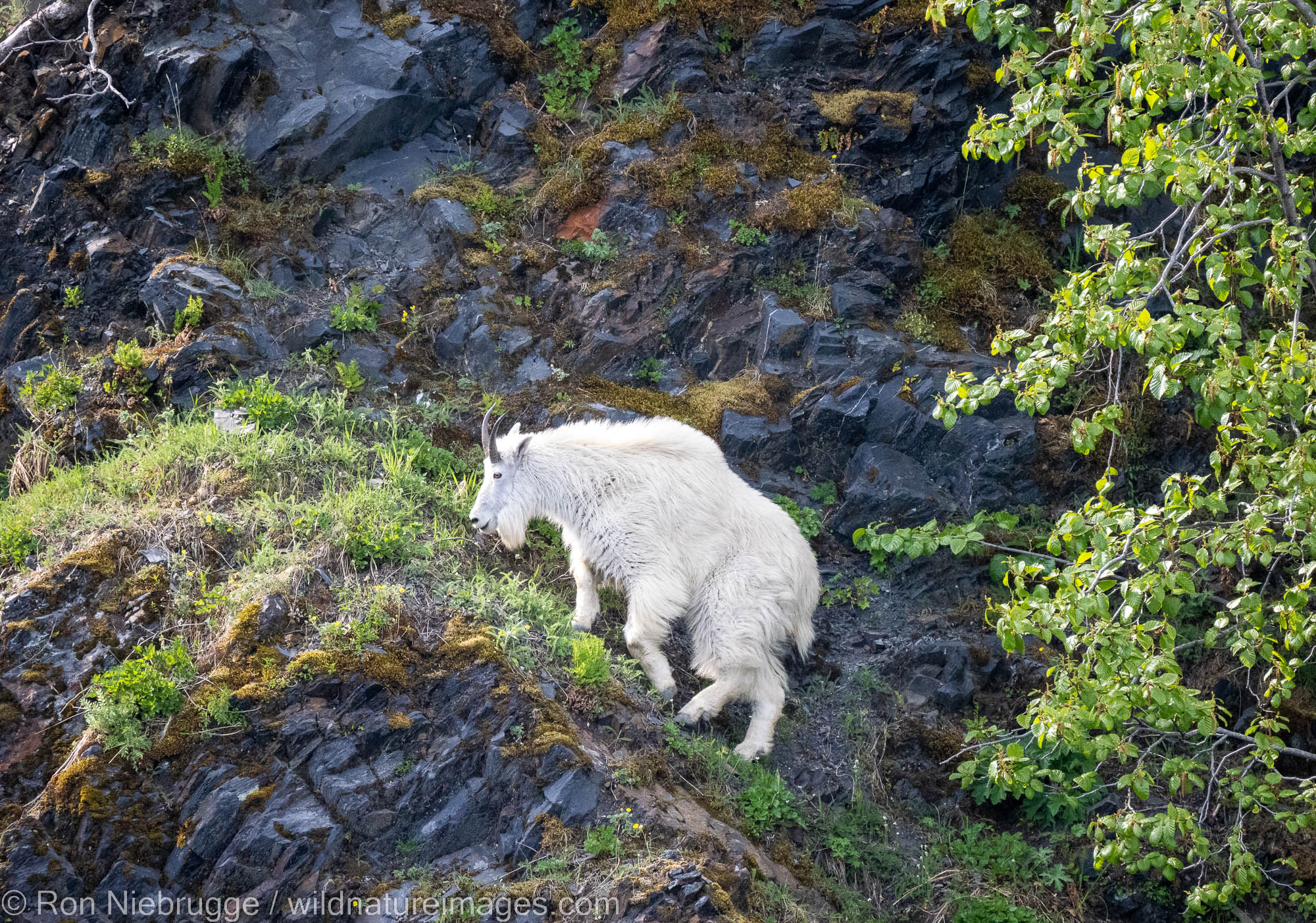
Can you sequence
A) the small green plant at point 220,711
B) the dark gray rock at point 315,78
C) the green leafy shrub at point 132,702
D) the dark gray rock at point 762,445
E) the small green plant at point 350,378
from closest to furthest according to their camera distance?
the green leafy shrub at point 132,702
the small green plant at point 220,711
the dark gray rock at point 762,445
the small green plant at point 350,378
the dark gray rock at point 315,78

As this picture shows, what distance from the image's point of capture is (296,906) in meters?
5.40

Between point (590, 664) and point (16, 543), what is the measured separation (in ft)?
16.3

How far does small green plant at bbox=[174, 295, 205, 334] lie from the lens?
31.7 feet

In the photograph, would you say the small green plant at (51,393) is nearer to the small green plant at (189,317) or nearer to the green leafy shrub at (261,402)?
the small green plant at (189,317)

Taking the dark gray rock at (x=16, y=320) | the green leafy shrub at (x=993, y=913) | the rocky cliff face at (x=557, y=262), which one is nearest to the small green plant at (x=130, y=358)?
the rocky cliff face at (x=557, y=262)

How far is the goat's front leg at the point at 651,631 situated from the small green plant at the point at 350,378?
4.11m

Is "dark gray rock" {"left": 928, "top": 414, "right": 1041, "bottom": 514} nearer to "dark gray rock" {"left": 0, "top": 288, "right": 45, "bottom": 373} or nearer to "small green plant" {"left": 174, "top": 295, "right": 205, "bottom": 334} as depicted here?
"small green plant" {"left": 174, "top": 295, "right": 205, "bottom": 334}

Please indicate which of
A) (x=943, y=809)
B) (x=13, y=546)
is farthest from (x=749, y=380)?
(x=13, y=546)

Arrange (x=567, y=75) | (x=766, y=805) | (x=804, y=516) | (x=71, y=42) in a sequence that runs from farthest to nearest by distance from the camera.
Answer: (x=567, y=75) → (x=71, y=42) → (x=804, y=516) → (x=766, y=805)

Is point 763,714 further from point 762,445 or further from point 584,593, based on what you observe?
point 762,445

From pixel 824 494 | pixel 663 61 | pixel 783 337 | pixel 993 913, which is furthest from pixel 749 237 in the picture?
pixel 993 913

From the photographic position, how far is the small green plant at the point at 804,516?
8938 millimetres

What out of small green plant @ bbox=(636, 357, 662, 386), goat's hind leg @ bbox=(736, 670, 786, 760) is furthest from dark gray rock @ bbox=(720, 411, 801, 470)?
goat's hind leg @ bbox=(736, 670, 786, 760)

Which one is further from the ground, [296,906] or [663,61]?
[663,61]
